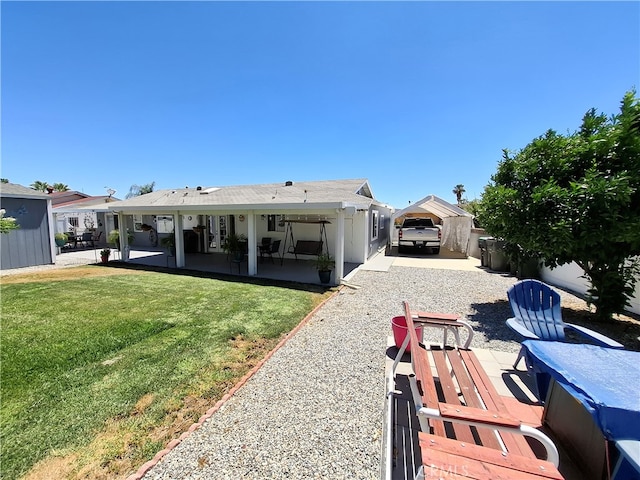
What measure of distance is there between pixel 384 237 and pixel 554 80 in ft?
41.2

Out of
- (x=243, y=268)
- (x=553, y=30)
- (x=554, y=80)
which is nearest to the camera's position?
(x=553, y=30)

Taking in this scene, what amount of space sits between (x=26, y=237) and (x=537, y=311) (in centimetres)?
1792

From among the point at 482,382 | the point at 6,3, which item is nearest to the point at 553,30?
the point at 482,382

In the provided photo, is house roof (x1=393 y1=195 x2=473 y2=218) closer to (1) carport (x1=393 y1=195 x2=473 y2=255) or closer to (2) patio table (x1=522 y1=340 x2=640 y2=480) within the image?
(1) carport (x1=393 y1=195 x2=473 y2=255)

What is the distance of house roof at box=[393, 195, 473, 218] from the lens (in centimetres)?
1795

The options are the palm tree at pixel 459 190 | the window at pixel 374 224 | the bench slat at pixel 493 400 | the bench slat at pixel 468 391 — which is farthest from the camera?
the palm tree at pixel 459 190

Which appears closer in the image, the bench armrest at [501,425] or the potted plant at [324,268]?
the bench armrest at [501,425]

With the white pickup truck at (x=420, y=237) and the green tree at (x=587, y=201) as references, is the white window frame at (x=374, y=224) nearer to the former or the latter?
the white pickup truck at (x=420, y=237)

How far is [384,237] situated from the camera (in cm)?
1934

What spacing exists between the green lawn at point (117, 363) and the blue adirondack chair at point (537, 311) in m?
4.00

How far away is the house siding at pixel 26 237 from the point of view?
10.8 m

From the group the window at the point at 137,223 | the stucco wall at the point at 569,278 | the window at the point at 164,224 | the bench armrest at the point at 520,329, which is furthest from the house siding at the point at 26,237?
the stucco wall at the point at 569,278

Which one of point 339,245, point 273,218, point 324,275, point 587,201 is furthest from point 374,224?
point 587,201

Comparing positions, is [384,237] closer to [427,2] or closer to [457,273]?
[457,273]
